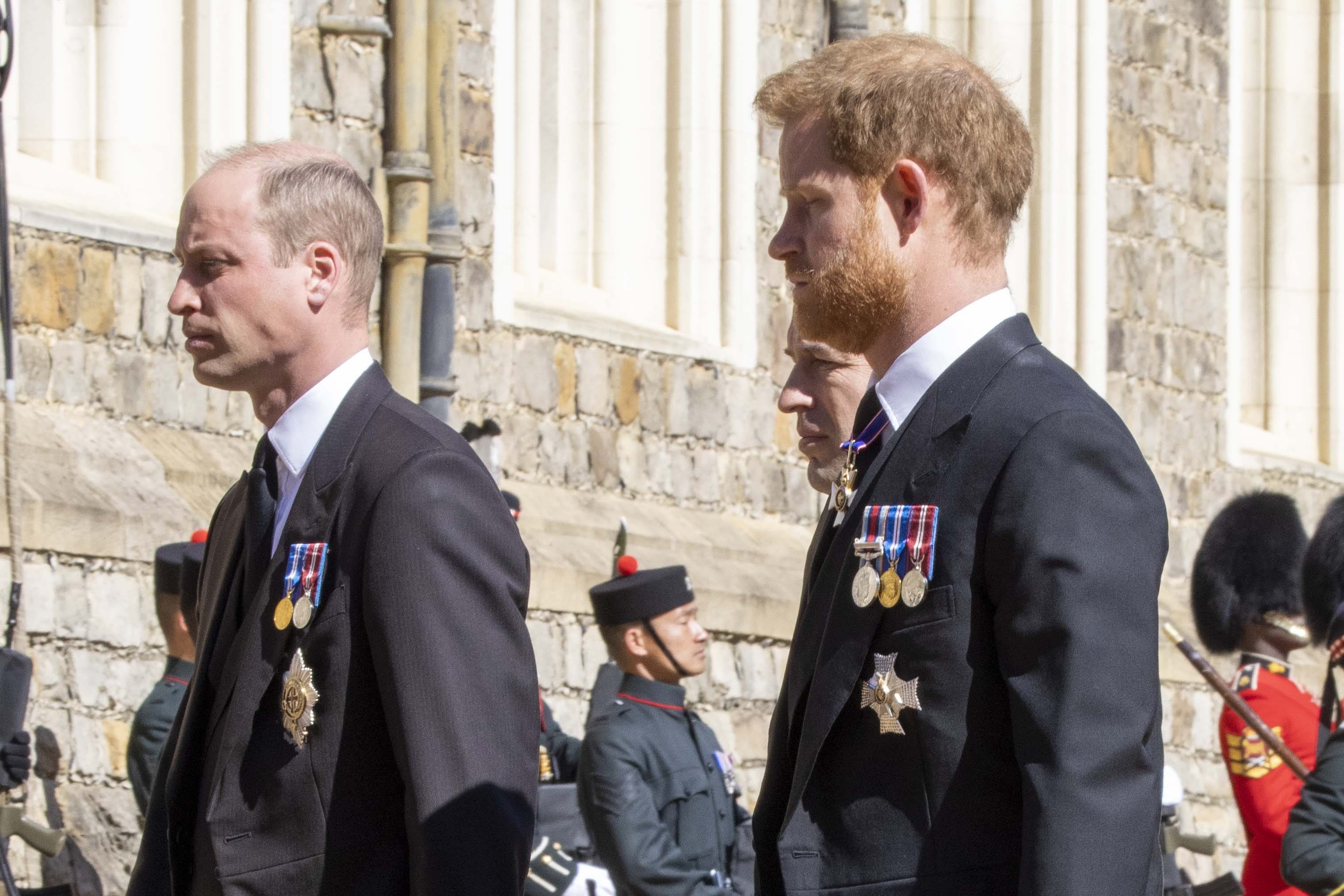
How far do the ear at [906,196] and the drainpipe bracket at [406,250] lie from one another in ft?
19.0

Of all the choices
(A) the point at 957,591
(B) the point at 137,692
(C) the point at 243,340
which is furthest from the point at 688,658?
(A) the point at 957,591

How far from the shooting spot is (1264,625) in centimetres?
746

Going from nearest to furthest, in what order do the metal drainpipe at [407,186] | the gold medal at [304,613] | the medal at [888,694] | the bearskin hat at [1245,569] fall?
the medal at [888,694] < the gold medal at [304,613] < the bearskin hat at [1245,569] < the metal drainpipe at [407,186]

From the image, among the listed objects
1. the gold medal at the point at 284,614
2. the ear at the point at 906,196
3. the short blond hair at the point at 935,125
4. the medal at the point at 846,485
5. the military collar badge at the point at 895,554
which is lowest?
the gold medal at the point at 284,614

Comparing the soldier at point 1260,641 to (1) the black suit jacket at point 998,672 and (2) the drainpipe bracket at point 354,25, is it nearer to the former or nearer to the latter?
(2) the drainpipe bracket at point 354,25

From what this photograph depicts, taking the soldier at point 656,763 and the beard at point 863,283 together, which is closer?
the beard at point 863,283

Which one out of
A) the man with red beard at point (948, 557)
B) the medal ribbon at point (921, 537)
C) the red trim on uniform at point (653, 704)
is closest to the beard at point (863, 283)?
the man with red beard at point (948, 557)

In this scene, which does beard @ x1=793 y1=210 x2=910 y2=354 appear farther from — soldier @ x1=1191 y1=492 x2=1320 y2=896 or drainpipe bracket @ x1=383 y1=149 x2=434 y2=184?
drainpipe bracket @ x1=383 y1=149 x2=434 y2=184

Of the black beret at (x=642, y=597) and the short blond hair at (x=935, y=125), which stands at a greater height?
the short blond hair at (x=935, y=125)

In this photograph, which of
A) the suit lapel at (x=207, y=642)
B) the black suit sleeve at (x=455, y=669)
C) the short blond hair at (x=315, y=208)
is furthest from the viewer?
the short blond hair at (x=315, y=208)

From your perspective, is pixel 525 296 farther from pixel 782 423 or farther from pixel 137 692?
pixel 137 692

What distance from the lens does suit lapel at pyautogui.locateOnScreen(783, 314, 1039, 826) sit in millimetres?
2271

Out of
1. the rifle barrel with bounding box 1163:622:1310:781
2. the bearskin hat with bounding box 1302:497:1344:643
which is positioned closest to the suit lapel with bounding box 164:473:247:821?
the rifle barrel with bounding box 1163:622:1310:781

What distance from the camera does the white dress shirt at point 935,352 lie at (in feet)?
7.78
